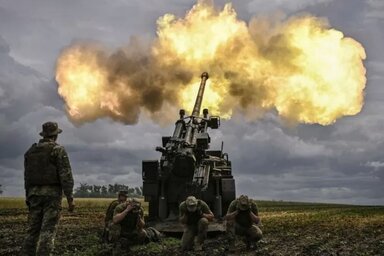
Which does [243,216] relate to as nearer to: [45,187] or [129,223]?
[129,223]

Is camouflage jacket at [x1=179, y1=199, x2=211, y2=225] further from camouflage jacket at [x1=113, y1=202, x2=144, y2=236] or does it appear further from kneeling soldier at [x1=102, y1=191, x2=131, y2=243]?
→ kneeling soldier at [x1=102, y1=191, x2=131, y2=243]

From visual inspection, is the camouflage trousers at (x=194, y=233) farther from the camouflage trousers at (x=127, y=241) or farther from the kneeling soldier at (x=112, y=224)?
the kneeling soldier at (x=112, y=224)

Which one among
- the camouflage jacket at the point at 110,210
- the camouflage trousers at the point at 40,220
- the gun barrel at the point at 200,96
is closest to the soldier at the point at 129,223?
the camouflage jacket at the point at 110,210

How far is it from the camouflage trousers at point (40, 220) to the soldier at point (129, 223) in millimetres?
3129

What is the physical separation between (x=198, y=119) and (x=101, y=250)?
10114 mm

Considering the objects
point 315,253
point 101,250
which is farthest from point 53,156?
point 315,253

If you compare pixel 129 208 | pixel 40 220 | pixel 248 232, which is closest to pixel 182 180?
pixel 248 232

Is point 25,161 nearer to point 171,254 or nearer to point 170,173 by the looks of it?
point 171,254

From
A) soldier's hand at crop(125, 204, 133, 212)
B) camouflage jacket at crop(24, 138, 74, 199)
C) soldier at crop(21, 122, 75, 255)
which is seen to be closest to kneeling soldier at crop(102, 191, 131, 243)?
soldier's hand at crop(125, 204, 133, 212)

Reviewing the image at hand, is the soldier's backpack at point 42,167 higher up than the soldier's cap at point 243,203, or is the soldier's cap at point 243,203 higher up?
the soldier's backpack at point 42,167

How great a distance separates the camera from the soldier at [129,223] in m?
13.0

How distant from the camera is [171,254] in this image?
1339 cm

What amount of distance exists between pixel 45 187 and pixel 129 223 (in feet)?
14.2

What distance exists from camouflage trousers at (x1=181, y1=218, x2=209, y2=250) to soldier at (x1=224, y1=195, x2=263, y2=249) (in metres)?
0.63
